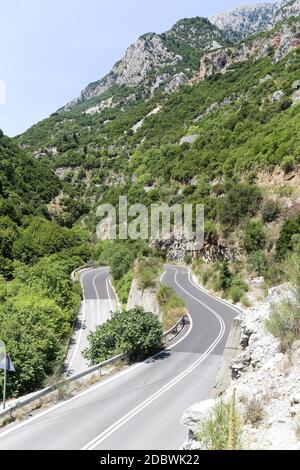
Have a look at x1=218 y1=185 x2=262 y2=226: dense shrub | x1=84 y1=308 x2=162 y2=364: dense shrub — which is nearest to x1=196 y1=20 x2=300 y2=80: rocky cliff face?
x1=218 y1=185 x2=262 y2=226: dense shrub

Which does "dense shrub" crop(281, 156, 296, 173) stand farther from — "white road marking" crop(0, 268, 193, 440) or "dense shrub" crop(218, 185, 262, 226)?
"white road marking" crop(0, 268, 193, 440)

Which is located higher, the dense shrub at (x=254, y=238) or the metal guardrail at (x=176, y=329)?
the dense shrub at (x=254, y=238)

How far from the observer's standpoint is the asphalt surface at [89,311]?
90.7 ft

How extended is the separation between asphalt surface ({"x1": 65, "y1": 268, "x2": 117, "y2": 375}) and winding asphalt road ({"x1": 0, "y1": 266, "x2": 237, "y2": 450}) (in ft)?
24.3

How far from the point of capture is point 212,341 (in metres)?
22.5

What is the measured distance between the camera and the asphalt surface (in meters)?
27.7

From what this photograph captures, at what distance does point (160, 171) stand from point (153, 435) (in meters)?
72.0

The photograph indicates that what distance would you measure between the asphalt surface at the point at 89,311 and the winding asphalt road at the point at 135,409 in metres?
7.41

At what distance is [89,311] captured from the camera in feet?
133

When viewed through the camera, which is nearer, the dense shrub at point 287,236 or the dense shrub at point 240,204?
the dense shrub at point 287,236

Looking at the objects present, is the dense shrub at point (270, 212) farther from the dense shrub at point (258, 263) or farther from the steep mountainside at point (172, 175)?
the dense shrub at point (258, 263)

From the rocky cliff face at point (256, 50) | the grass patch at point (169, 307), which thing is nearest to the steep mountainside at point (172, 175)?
the rocky cliff face at point (256, 50)

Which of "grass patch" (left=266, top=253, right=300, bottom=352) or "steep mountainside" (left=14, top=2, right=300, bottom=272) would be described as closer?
"grass patch" (left=266, top=253, right=300, bottom=352)
